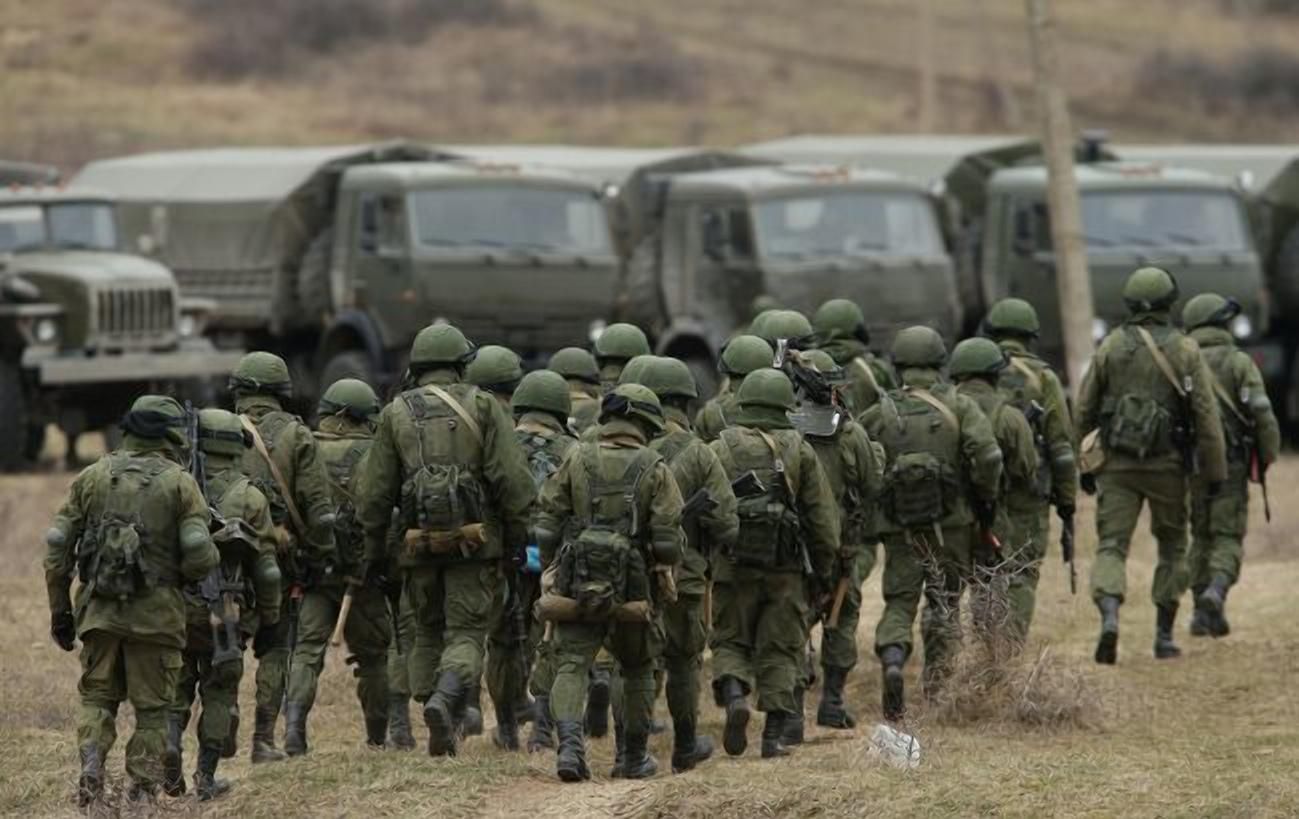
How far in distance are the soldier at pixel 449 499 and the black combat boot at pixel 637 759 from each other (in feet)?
2.16

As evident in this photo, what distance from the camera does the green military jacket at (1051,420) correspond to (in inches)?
A: 526

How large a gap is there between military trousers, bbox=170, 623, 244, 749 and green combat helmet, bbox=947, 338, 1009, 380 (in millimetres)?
3910

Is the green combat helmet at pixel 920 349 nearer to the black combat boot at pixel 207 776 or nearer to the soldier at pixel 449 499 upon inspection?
the soldier at pixel 449 499

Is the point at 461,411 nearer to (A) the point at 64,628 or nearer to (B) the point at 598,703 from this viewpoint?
(B) the point at 598,703

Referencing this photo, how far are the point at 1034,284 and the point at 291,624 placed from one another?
13771 millimetres

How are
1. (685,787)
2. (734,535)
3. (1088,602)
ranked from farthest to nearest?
(1088,602) → (734,535) → (685,787)

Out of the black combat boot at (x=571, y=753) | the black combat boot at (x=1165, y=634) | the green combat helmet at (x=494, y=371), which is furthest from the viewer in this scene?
the black combat boot at (x=1165, y=634)

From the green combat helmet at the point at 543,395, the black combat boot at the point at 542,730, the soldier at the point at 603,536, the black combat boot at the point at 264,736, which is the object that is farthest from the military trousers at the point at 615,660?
the black combat boot at the point at 264,736

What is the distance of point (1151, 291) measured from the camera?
13555 mm

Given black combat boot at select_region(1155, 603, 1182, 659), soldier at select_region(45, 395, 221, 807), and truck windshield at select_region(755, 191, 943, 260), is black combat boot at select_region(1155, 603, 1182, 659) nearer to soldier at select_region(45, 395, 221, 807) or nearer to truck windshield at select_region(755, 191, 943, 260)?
soldier at select_region(45, 395, 221, 807)

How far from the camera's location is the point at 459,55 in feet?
179

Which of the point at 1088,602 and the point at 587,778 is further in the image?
the point at 1088,602

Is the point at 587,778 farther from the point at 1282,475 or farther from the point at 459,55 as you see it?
the point at 459,55

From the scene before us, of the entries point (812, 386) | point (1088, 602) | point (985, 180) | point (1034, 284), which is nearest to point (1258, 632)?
point (1088, 602)
